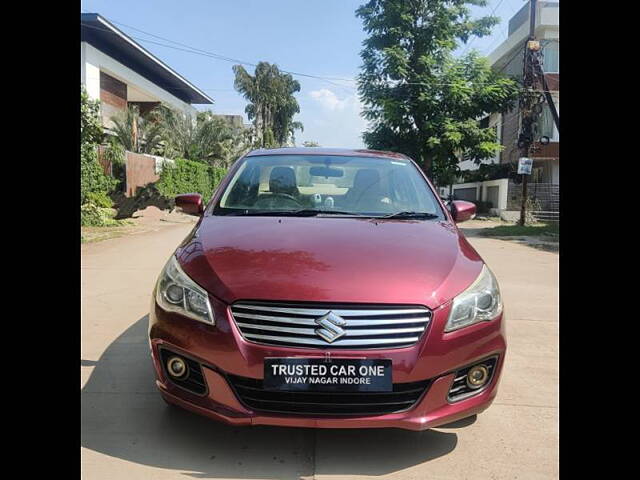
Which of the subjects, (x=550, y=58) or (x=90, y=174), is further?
(x=550, y=58)

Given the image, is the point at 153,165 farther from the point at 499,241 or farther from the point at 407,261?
the point at 407,261

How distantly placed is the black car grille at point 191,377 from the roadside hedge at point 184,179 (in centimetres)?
Result: 1449

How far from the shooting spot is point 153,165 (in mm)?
17562

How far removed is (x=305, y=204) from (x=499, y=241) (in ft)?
34.5

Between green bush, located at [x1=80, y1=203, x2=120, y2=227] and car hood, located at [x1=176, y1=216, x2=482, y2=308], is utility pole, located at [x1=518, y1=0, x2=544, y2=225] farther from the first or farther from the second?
car hood, located at [x1=176, y1=216, x2=482, y2=308]

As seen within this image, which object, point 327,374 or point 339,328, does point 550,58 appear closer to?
point 339,328

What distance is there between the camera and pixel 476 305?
2363 millimetres

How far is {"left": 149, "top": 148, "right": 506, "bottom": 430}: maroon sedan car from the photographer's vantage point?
2156 mm

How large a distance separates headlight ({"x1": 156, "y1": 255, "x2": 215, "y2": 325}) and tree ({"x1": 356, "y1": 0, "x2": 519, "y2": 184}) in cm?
1853

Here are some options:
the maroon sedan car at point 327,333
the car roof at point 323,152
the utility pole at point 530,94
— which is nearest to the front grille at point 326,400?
the maroon sedan car at point 327,333

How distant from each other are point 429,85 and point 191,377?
19569 millimetres

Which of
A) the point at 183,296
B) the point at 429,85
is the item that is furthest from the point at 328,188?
the point at 429,85

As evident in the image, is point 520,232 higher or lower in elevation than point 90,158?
lower
